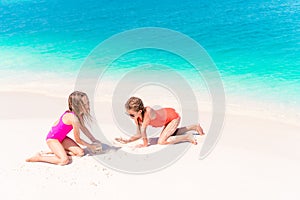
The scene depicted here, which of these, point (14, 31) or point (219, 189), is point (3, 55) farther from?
point (219, 189)

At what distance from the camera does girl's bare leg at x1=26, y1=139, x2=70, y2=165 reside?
6.02 m

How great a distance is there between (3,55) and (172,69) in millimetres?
6739

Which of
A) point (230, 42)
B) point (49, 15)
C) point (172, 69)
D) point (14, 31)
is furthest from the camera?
point (49, 15)

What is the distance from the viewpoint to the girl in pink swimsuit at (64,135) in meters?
6.07

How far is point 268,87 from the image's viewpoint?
9852 millimetres

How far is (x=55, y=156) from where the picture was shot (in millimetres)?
6207

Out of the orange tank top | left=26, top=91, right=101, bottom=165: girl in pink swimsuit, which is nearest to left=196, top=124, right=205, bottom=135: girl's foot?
the orange tank top

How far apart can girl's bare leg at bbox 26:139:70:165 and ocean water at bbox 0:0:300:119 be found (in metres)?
4.36

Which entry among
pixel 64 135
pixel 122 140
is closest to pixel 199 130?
pixel 122 140

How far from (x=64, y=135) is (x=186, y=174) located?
204 cm

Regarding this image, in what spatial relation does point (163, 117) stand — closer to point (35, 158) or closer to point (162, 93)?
point (35, 158)

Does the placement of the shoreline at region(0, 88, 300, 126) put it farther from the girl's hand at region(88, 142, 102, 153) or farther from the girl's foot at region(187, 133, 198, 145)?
the girl's hand at region(88, 142, 102, 153)

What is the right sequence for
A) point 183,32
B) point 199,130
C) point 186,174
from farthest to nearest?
point 183,32 → point 199,130 → point 186,174

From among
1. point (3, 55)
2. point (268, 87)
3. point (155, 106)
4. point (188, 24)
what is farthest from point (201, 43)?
point (3, 55)
